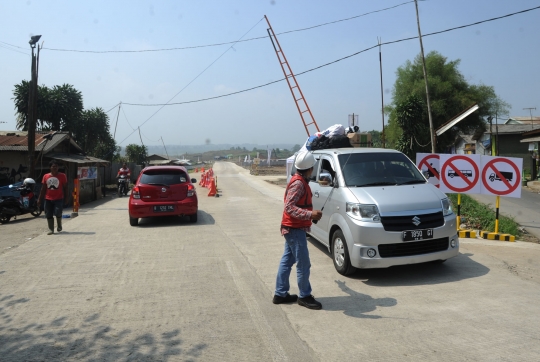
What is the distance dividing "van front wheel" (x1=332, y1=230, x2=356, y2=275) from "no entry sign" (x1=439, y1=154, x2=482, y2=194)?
13.2ft

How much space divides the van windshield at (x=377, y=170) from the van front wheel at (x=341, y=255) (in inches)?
34.8

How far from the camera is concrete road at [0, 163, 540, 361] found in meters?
4.21

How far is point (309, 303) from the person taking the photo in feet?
17.5

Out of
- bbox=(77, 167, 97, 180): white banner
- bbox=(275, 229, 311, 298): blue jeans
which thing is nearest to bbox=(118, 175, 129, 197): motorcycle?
bbox=(77, 167, 97, 180): white banner

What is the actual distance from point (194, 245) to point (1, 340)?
4890 millimetres

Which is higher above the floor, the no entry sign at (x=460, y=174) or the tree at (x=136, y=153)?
the tree at (x=136, y=153)

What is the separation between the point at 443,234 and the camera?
21.1 ft

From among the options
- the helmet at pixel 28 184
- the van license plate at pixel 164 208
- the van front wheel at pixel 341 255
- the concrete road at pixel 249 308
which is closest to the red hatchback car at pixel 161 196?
the van license plate at pixel 164 208

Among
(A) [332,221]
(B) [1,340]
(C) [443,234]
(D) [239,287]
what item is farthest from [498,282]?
(B) [1,340]

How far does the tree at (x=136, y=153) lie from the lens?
179 ft

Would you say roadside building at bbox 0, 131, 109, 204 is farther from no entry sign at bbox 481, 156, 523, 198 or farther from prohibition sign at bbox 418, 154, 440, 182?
no entry sign at bbox 481, 156, 523, 198

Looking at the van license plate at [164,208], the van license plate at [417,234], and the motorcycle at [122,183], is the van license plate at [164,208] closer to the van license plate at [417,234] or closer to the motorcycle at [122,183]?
the van license plate at [417,234]

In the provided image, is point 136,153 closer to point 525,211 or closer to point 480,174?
point 525,211

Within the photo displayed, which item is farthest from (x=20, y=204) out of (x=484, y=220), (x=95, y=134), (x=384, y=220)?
(x=95, y=134)
